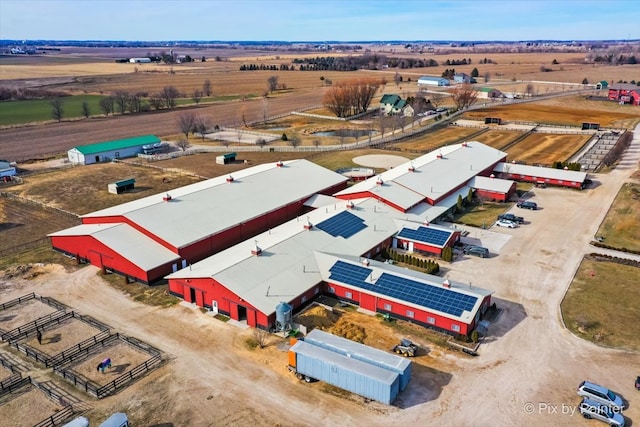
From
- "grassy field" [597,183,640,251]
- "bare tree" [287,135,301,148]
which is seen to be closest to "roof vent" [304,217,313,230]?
"grassy field" [597,183,640,251]

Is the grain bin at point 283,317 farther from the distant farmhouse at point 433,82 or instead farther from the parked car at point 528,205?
the distant farmhouse at point 433,82

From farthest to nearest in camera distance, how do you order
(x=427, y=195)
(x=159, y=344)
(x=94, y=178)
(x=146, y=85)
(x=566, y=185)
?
1. (x=146, y=85)
2. (x=94, y=178)
3. (x=566, y=185)
4. (x=427, y=195)
5. (x=159, y=344)

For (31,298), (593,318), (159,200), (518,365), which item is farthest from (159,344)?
(593,318)

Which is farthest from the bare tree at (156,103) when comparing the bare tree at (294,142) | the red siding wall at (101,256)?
the red siding wall at (101,256)

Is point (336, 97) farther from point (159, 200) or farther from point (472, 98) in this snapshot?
point (159, 200)

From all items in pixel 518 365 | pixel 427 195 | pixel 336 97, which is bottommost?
pixel 518 365

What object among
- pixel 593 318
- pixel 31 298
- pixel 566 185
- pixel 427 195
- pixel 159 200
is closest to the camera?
pixel 593 318
